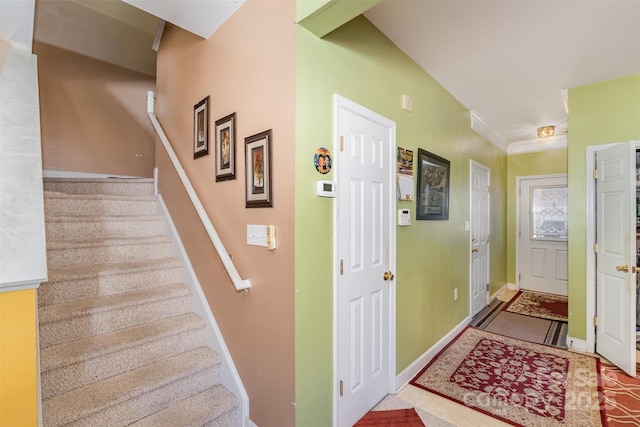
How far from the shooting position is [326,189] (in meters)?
1.60

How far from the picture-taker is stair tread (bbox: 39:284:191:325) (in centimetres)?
174

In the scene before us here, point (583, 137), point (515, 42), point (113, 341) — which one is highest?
point (515, 42)

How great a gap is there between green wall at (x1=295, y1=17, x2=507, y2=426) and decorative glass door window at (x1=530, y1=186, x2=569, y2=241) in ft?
6.48

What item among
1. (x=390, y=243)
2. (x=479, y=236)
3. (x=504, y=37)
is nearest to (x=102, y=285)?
(x=390, y=243)

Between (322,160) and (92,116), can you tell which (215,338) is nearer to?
(322,160)

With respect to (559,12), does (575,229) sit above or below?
below

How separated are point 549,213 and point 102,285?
623cm

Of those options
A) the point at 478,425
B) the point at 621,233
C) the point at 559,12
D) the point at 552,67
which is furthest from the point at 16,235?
the point at 621,233

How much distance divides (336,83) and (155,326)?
1996mm

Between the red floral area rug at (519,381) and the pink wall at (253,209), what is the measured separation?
4.71ft

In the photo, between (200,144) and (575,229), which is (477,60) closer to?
(575,229)

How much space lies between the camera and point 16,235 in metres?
0.93

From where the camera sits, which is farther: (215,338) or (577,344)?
(577,344)

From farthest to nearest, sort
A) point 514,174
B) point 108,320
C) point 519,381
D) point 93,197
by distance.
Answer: point 514,174 < point 93,197 < point 519,381 < point 108,320
